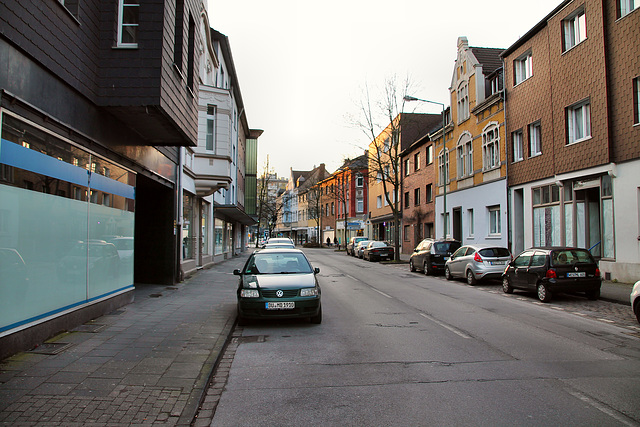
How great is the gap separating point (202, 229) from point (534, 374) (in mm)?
18229

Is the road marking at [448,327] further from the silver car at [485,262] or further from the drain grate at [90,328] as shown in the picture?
the silver car at [485,262]

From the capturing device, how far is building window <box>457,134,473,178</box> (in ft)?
93.0

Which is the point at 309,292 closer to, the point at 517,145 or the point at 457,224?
the point at 517,145

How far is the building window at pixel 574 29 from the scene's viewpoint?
57.6 feet

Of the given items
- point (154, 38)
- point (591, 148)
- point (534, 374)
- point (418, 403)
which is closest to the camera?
point (418, 403)

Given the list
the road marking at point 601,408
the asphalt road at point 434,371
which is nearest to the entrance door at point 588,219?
the asphalt road at point 434,371

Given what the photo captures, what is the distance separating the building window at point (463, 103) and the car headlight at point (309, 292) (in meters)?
23.0

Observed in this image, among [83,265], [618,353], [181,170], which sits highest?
[181,170]

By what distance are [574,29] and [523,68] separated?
13.5 feet

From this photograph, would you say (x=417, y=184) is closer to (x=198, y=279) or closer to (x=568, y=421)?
(x=198, y=279)

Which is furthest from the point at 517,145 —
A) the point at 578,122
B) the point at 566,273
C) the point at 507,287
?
the point at 566,273

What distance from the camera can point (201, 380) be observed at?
5.21 m

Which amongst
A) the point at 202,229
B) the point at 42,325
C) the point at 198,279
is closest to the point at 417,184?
the point at 202,229

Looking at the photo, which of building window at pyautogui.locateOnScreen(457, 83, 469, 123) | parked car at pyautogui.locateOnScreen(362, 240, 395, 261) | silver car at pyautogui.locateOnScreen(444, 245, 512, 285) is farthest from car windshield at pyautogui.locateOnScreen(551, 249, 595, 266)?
parked car at pyautogui.locateOnScreen(362, 240, 395, 261)
